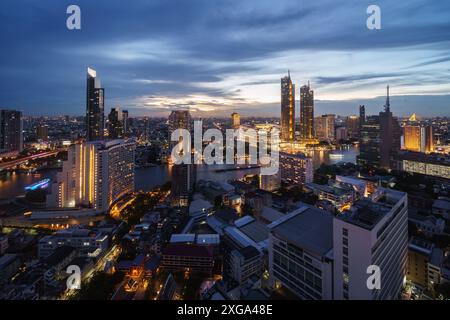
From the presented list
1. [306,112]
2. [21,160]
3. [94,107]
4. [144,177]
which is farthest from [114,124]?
[306,112]

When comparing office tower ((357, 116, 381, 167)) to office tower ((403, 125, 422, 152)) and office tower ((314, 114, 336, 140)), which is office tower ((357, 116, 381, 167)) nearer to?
office tower ((403, 125, 422, 152))

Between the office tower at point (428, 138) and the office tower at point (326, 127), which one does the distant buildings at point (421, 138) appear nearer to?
the office tower at point (428, 138)

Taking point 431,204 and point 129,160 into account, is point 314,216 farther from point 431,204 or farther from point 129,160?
point 129,160

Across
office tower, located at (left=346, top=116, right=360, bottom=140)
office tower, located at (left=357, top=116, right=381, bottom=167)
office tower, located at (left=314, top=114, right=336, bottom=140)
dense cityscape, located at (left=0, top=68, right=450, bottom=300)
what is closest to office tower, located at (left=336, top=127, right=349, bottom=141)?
office tower, located at (left=314, top=114, right=336, bottom=140)

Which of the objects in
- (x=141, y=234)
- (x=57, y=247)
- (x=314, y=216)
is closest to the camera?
(x=314, y=216)

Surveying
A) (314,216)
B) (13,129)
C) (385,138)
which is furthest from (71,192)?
(385,138)

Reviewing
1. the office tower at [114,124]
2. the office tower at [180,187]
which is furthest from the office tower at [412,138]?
the office tower at [114,124]

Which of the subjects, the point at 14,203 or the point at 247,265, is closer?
the point at 247,265
